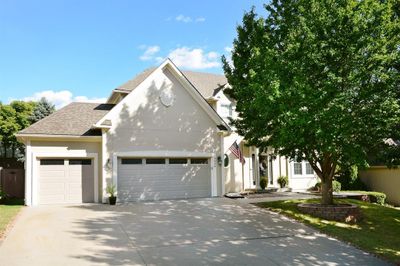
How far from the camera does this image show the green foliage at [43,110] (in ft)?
115

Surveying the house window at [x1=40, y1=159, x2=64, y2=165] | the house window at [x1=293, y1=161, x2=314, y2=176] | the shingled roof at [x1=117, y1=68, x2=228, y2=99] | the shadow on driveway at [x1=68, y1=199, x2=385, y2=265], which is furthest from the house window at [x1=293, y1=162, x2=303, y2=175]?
the house window at [x1=40, y1=159, x2=64, y2=165]

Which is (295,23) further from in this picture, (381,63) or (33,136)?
(33,136)

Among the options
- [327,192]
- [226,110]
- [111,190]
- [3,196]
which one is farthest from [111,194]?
[226,110]

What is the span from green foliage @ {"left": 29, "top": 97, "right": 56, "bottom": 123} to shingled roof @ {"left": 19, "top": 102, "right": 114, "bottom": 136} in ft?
52.8

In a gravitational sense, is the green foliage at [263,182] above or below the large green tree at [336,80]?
below

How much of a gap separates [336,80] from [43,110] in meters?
29.9

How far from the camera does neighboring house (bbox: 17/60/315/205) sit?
17.4m

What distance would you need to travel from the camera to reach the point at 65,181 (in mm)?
17625

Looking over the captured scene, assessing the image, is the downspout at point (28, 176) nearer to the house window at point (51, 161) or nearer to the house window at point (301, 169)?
the house window at point (51, 161)

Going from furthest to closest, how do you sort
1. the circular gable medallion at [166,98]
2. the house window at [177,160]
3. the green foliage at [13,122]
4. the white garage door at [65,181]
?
the green foliage at [13,122], the house window at [177,160], the circular gable medallion at [166,98], the white garage door at [65,181]

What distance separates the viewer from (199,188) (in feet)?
65.1

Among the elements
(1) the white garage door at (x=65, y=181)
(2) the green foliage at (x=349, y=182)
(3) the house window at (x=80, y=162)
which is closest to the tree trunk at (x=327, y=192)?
(2) the green foliage at (x=349, y=182)

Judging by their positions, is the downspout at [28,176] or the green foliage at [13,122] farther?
the green foliage at [13,122]

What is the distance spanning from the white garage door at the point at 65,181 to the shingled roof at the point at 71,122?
1.45 m
